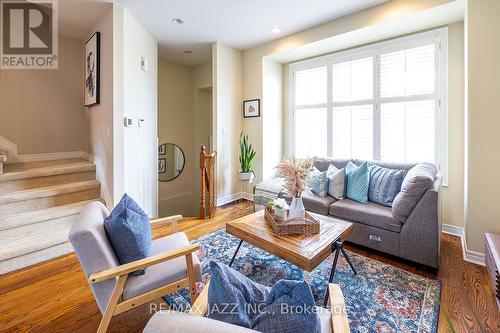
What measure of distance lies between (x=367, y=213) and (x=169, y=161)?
410cm

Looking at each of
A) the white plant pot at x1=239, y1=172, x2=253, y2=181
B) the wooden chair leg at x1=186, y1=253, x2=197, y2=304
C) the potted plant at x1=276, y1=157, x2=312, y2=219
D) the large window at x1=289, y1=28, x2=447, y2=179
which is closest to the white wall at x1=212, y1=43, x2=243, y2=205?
the white plant pot at x1=239, y1=172, x2=253, y2=181

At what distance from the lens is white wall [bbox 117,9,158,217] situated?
306cm

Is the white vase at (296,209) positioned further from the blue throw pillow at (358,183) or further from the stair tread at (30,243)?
the stair tread at (30,243)

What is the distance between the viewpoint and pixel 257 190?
145 inches

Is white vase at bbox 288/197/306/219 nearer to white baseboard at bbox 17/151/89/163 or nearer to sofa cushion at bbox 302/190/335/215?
sofa cushion at bbox 302/190/335/215

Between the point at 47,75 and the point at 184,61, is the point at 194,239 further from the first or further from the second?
the point at 184,61

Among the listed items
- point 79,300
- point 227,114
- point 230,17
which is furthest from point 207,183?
point 230,17

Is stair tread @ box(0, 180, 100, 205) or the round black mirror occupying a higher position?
the round black mirror

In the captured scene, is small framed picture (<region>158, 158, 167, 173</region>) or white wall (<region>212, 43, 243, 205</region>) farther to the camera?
small framed picture (<region>158, 158, 167, 173</region>)

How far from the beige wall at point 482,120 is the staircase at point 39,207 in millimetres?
4117

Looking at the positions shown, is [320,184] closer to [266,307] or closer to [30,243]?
[266,307]

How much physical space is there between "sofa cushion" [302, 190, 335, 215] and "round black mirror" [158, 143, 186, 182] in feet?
10.7

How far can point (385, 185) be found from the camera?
2.69m

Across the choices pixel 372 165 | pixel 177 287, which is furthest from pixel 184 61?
pixel 177 287
